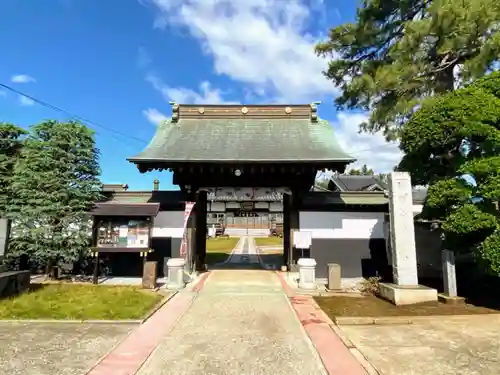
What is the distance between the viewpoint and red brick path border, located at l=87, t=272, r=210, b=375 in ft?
14.6

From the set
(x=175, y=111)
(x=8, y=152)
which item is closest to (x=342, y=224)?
(x=175, y=111)

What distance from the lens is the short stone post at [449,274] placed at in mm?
8625

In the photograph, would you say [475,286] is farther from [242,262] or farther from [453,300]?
[242,262]

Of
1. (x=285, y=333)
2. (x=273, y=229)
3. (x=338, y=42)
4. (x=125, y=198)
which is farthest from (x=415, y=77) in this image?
(x=273, y=229)

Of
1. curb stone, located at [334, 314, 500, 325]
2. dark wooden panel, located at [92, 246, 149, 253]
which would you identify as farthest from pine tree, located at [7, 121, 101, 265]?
curb stone, located at [334, 314, 500, 325]

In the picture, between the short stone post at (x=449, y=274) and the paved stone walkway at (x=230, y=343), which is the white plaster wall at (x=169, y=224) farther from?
the short stone post at (x=449, y=274)

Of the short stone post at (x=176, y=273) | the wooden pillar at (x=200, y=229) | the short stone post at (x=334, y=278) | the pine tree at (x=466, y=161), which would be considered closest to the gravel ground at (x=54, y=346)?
the short stone post at (x=176, y=273)

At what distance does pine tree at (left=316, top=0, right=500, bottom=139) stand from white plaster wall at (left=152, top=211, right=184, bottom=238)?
7984 millimetres

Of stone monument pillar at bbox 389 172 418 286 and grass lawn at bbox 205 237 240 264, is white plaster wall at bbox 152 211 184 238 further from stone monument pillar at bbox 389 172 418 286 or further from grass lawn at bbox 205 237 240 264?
stone monument pillar at bbox 389 172 418 286

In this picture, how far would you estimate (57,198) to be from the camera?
1162 cm

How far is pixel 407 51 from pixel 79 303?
12.2 metres

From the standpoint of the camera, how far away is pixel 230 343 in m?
5.55

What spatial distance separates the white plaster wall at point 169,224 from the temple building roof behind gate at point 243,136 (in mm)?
2259

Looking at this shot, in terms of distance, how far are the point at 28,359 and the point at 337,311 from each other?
19.2 ft
